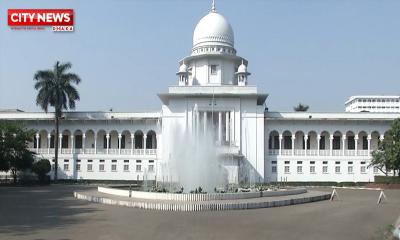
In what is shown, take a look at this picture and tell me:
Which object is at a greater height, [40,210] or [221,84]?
[221,84]

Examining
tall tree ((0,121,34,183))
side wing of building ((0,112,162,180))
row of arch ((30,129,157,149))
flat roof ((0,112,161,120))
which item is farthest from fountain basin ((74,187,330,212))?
row of arch ((30,129,157,149))

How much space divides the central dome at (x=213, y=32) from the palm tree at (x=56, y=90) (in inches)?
646

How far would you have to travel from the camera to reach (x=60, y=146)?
54.2 meters

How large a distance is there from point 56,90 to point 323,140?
3147 centimetres

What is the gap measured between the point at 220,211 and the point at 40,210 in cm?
853

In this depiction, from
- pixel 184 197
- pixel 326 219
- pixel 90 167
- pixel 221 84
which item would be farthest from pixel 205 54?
pixel 326 219

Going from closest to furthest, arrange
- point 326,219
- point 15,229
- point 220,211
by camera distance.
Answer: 1. point 15,229
2. point 326,219
3. point 220,211

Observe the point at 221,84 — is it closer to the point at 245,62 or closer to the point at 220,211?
the point at 245,62

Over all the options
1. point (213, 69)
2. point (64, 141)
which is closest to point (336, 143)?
point (213, 69)

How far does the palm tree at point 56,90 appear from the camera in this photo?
1906 inches

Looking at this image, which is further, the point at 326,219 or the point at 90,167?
the point at 90,167

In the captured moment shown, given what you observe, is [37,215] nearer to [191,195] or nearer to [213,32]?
[191,195]

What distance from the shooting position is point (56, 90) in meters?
48.6

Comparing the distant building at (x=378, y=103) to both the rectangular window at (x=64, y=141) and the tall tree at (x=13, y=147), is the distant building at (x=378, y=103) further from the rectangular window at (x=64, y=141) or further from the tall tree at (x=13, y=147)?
the tall tree at (x=13, y=147)
